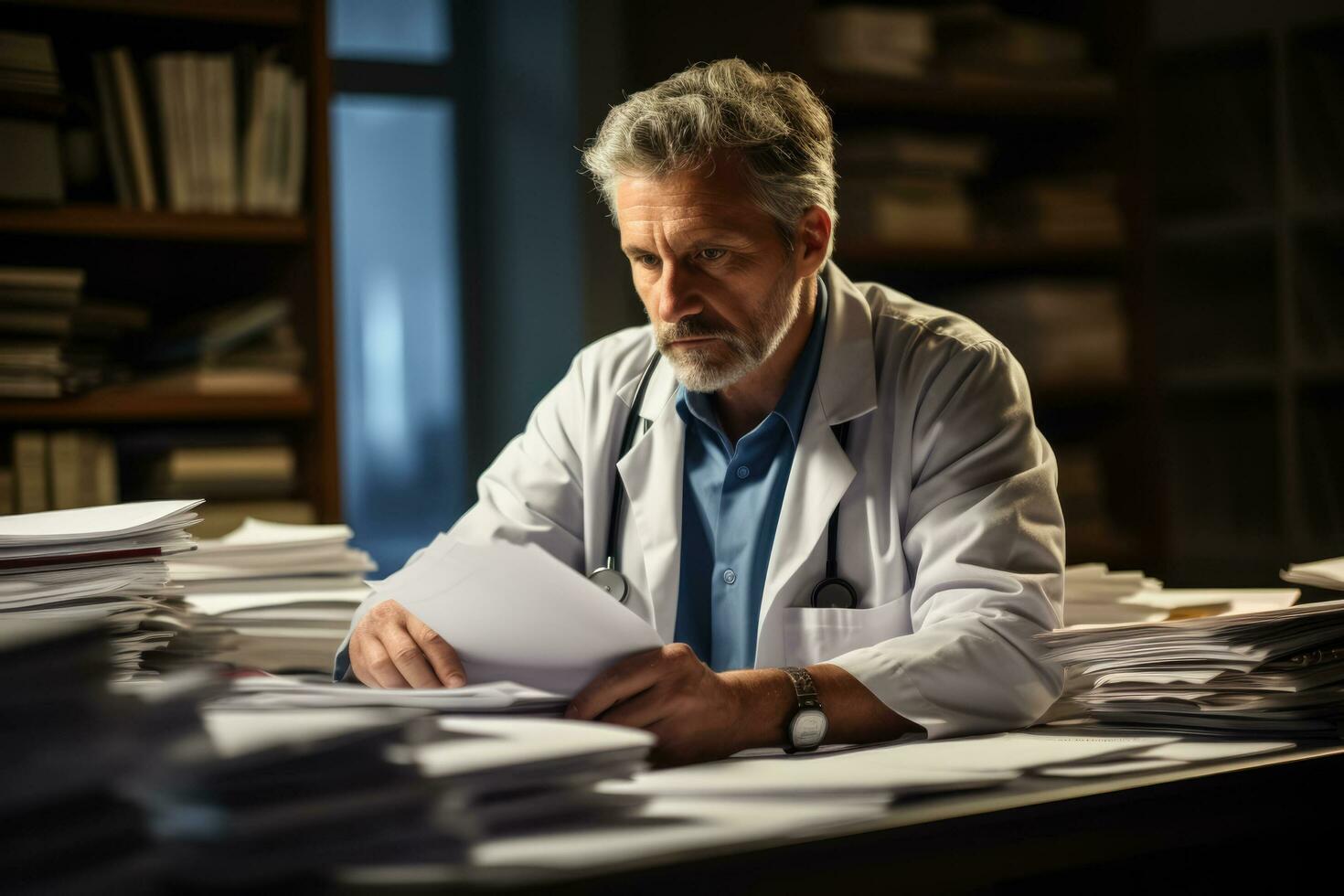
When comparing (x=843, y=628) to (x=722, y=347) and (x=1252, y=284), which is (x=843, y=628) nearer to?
(x=722, y=347)

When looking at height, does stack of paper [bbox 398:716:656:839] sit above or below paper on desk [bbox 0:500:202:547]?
below

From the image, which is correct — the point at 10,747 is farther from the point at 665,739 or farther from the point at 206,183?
the point at 206,183

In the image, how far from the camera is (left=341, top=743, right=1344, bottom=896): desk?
590 mm

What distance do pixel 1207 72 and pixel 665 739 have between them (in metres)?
2.98

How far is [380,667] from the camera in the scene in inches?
44.4

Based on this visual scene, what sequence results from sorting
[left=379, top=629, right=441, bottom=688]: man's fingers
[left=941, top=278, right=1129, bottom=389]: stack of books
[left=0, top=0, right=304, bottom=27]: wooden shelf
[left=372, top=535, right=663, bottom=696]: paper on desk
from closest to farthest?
[left=372, top=535, right=663, bottom=696]: paper on desk → [left=379, top=629, right=441, bottom=688]: man's fingers → [left=0, top=0, right=304, bottom=27]: wooden shelf → [left=941, top=278, right=1129, bottom=389]: stack of books

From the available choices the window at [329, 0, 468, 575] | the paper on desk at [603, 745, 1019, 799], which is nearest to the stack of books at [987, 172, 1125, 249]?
the window at [329, 0, 468, 575]

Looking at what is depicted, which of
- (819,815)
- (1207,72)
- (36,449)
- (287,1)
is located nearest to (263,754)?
(819,815)

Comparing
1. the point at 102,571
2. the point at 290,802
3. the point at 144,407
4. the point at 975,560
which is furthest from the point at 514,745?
the point at 144,407

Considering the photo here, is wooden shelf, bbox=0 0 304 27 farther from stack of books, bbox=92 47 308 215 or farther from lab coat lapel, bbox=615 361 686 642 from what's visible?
lab coat lapel, bbox=615 361 686 642

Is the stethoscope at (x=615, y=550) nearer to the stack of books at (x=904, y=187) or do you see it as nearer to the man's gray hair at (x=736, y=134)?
the man's gray hair at (x=736, y=134)

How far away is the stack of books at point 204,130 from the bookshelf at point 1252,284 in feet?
7.08

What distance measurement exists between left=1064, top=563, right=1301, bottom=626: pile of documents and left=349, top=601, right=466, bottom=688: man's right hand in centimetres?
65

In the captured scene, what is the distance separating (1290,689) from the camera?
0.91 metres
